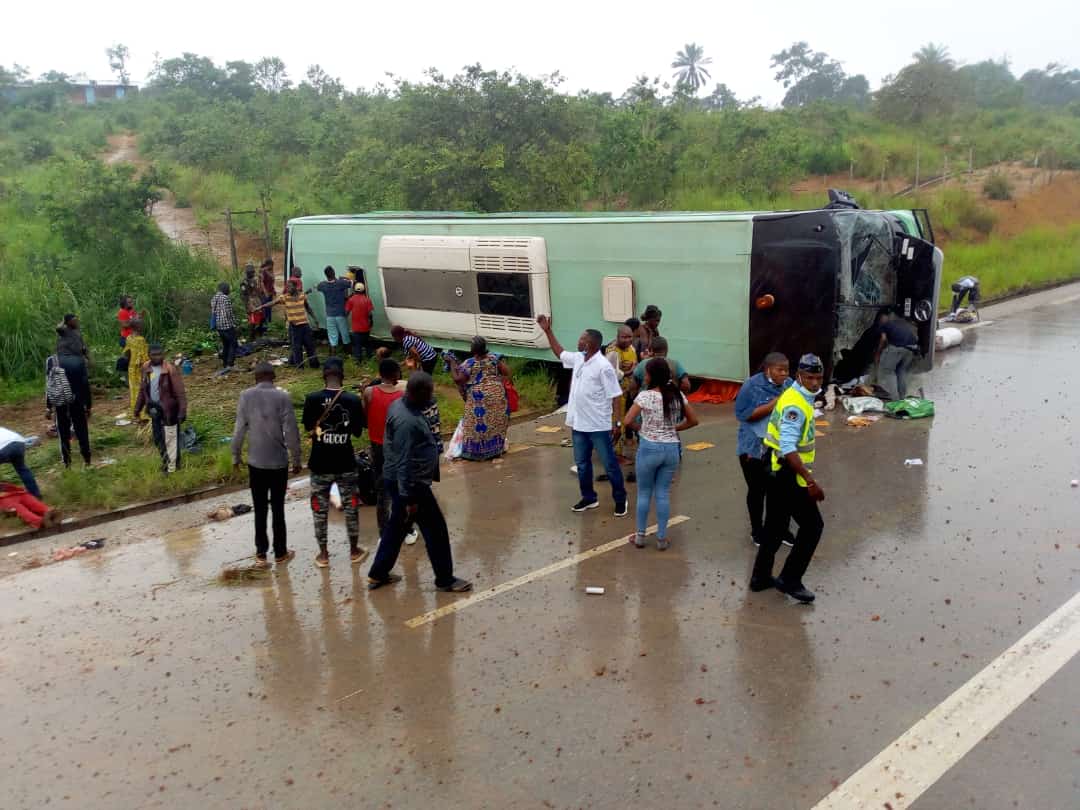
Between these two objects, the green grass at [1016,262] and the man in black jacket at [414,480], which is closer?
the man in black jacket at [414,480]

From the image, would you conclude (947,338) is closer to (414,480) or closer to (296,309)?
(296,309)

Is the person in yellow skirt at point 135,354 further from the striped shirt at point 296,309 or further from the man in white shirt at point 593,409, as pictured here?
the man in white shirt at point 593,409

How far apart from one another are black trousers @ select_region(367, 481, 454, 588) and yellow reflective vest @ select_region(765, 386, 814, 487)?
92.8 inches

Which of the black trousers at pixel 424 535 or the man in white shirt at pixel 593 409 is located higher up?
the man in white shirt at pixel 593 409

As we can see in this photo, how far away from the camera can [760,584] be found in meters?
6.65

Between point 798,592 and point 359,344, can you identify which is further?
point 359,344

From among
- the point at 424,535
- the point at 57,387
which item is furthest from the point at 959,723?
the point at 57,387

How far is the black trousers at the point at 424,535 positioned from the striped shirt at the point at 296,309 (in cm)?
918

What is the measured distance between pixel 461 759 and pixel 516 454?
6.21 metres

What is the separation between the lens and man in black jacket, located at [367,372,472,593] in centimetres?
660

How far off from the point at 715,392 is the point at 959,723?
26.1ft

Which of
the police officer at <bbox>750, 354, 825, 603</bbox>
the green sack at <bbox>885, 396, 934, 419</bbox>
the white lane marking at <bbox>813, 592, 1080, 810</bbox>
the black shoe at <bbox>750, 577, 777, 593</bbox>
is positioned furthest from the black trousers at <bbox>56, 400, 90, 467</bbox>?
the green sack at <bbox>885, 396, 934, 419</bbox>

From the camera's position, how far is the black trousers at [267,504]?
757 centimetres

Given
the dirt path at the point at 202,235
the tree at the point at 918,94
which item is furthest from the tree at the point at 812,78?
the dirt path at the point at 202,235
